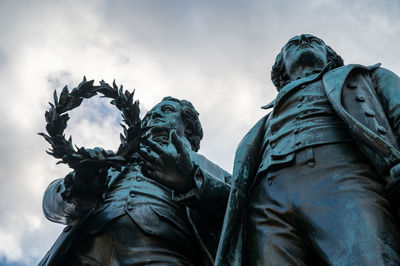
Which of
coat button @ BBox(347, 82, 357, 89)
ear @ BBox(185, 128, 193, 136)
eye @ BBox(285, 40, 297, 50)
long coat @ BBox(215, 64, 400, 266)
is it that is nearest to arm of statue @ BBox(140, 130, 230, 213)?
long coat @ BBox(215, 64, 400, 266)

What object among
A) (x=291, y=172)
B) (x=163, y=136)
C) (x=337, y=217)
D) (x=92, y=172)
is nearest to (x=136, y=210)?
(x=92, y=172)

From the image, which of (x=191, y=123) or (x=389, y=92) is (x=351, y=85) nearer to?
(x=389, y=92)

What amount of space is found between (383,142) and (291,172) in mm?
818

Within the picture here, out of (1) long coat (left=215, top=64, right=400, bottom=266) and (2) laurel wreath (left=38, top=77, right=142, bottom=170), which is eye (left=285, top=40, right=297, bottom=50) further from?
(2) laurel wreath (left=38, top=77, right=142, bottom=170)

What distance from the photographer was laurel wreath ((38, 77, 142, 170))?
20.0 feet

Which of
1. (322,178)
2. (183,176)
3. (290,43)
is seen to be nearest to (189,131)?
(290,43)

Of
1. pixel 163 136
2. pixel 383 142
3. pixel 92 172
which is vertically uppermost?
pixel 163 136

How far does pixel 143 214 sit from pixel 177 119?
2334 mm

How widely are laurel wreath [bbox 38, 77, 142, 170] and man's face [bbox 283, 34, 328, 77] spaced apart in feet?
6.03

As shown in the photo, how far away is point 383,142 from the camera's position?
13.9ft

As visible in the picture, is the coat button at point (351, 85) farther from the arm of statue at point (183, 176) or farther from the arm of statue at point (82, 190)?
the arm of statue at point (82, 190)

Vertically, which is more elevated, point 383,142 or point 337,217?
point 383,142

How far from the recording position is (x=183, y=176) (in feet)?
18.2

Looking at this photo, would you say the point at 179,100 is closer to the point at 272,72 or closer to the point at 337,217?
→ the point at 272,72
